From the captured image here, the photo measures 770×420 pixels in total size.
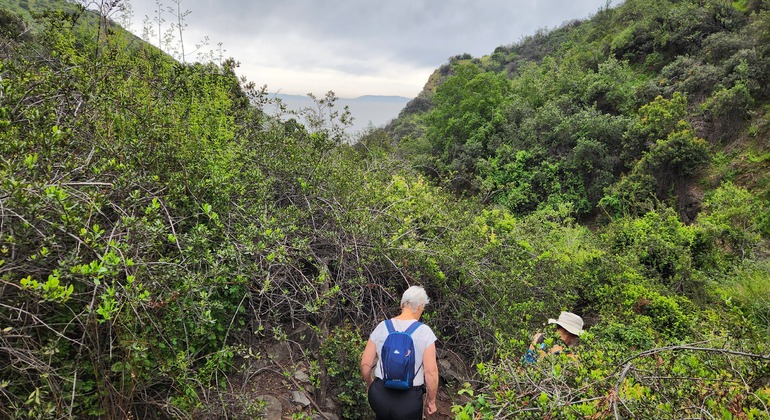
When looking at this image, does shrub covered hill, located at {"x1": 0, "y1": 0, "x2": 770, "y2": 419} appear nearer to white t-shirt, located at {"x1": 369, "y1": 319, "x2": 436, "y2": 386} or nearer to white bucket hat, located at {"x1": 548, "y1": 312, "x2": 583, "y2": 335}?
white bucket hat, located at {"x1": 548, "y1": 312, "x2": 583, "y2": 335}

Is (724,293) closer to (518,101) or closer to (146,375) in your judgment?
(146,375)

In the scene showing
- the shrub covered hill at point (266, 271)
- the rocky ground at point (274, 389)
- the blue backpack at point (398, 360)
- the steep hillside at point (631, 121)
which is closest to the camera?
the shrub covered hill at point (266, 271)

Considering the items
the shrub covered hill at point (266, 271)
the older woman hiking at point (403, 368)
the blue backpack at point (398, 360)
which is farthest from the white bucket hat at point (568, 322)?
the blue backpack at point (398, 360)

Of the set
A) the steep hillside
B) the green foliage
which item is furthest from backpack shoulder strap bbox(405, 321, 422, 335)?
the green foliage

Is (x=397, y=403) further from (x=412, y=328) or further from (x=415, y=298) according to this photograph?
(x=415, y=298)

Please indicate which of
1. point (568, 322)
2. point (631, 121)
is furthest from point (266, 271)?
point (631, 121)

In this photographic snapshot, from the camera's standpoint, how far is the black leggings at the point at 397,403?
96.5 inches

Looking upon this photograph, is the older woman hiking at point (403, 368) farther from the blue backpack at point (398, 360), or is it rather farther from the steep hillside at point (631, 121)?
the steep hillside at point (631, 121)

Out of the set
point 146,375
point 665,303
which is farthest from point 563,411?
point 665,303

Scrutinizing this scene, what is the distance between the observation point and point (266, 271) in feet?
8.69

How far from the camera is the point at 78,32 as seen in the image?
4.43 m

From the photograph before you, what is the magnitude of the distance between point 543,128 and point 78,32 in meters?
16.7

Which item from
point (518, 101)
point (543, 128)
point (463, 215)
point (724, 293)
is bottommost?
point (724, 293)

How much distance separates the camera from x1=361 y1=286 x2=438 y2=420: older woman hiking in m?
2.41
